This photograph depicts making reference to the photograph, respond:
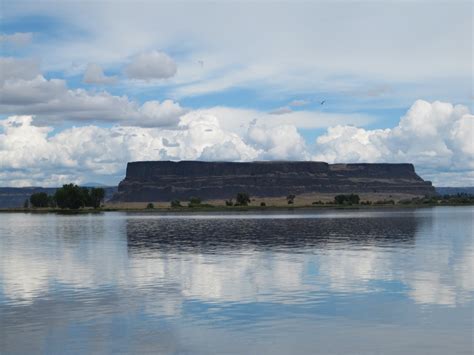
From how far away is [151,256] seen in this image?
62.1 metres

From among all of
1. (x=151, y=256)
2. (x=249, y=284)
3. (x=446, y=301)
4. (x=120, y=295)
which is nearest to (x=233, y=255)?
(x=151, y=256)

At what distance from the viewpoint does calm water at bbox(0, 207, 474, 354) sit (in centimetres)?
2614

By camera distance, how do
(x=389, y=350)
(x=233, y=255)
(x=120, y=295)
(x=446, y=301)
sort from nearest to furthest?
(x=389, y=350)
(x=446, y=301)
(x=120, y=295)
(x=233, y=255)

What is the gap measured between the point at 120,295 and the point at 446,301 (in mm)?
19095

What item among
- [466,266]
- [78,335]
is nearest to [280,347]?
[78,335]

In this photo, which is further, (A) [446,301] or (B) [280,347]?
(A) [446,301]

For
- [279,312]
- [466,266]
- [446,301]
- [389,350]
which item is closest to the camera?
[389,350]

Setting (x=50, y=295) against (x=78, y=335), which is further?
(x=50, y=295)

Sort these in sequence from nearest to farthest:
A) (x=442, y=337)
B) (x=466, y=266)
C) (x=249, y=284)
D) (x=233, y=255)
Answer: (x=442, y=337) → (x=249, y=284) → (x=466, y=266) → (x=233, y=255)

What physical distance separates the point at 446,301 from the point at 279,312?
33.2 ft

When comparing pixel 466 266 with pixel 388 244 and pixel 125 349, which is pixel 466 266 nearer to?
pixel 388 244

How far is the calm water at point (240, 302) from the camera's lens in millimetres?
26141

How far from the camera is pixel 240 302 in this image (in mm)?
35000

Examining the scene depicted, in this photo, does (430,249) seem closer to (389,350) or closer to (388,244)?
(388,244)
